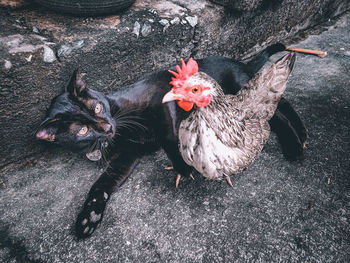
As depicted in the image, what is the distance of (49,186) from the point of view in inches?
71.1

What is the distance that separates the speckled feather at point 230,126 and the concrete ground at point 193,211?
0.33 metres

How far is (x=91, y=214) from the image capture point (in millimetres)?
1523

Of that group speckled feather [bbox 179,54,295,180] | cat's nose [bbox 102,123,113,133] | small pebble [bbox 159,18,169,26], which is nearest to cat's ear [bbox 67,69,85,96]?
cat's nose [bbox 102,123,113,133]

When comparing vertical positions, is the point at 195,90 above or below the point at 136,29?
below

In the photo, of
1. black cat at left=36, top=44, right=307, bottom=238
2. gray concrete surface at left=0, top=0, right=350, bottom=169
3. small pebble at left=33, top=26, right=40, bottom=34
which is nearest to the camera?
black cat at left=36, top=44, right=307, bottom=238

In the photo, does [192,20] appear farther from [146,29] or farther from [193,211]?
[193,211]

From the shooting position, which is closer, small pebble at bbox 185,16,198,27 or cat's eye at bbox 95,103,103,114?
cat's eye at bbox 95,103,103,114

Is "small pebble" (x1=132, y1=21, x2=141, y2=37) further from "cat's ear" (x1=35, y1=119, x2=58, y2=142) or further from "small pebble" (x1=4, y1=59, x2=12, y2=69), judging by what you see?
"cat's ear" (x1=35, y1=119, x2=58, y2=142)

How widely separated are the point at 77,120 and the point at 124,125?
1.35 feet

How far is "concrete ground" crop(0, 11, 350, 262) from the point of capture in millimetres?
→ 1383

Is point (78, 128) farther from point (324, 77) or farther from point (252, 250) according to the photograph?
point (324, 77)

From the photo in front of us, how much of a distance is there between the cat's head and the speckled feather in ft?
1.95

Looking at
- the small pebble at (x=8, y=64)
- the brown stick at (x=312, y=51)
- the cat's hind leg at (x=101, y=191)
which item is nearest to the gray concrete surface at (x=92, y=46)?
the small pebble at (x=8, y=64)

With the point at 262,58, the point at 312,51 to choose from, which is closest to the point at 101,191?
the point at 262,58
